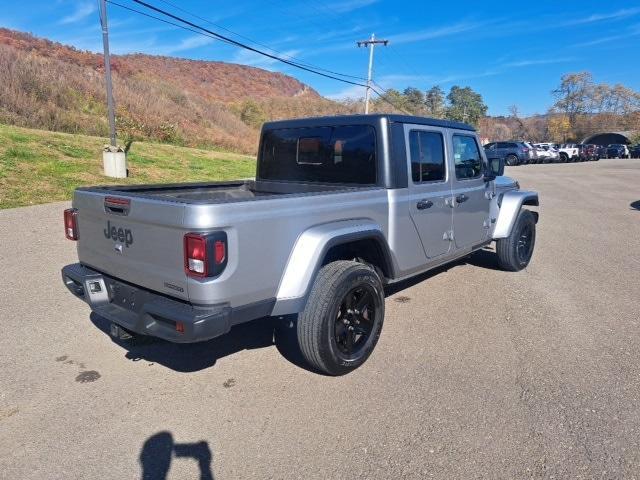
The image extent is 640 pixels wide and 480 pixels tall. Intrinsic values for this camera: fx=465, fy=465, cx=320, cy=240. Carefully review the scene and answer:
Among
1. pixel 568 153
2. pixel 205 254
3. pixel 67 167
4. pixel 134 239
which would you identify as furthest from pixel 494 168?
pixel 568 153

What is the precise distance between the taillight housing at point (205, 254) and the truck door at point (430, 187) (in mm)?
1970

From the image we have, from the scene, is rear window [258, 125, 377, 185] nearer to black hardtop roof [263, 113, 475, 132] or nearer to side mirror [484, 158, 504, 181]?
black hardtop roof [263, 113, 475, 132]

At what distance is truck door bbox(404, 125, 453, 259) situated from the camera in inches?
163

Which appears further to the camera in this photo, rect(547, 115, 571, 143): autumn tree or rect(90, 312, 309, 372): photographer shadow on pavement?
rect(547, 115, 571, 143): autumn tree

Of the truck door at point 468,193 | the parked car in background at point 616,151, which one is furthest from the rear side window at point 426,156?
the parked car in background at point 616,151

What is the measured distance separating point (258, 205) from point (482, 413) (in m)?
1.95

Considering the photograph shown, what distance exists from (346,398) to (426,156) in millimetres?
2365

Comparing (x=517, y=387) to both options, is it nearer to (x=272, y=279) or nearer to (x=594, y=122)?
(x=272, y=279)

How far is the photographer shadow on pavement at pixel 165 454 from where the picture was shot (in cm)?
244

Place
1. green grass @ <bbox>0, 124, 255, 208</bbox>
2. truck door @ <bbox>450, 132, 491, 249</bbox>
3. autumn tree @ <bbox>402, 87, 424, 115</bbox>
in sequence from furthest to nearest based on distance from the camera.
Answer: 1. autumn tree @ <bbox>402, 87, 424, 115</bbox>
2. green grass @ <bbox>0, 124, 255, 208</bbox>
3. truck door @ <bbox>450, 132, 491, 249</bbox>

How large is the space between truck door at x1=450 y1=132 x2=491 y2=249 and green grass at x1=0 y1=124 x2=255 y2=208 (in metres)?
8.57

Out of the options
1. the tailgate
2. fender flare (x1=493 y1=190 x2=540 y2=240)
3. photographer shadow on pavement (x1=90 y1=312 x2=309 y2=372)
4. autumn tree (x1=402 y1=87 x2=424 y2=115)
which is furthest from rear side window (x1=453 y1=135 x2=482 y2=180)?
autumn tree (x1=402 y1=87 x2=424 y2=115)

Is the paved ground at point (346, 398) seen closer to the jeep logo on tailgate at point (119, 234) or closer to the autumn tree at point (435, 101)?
the jeep logo on tailgate at point (119, 234)

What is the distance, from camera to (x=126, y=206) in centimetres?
305
